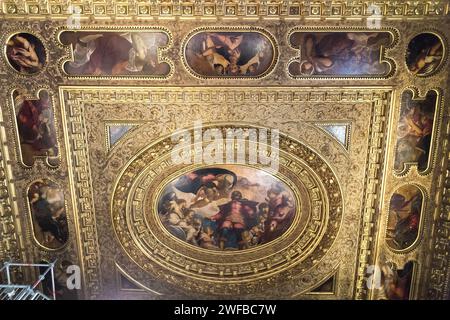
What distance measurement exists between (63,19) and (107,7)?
79 cm

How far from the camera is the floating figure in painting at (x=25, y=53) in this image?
7398 mm

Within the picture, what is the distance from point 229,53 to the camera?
24.3 feet

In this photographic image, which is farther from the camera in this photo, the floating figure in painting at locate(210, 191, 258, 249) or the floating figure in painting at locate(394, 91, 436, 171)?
the floating figure in painting at locate(210, 191, 258, 249)

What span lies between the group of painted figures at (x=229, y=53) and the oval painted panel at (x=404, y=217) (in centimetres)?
239

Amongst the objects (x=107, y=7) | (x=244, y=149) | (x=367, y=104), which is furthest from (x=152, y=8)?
(x=367, y=104)

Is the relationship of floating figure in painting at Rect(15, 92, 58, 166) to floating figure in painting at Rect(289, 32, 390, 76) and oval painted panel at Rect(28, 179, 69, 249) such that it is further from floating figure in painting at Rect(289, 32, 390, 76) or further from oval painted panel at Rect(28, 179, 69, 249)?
floating figure in painting at Rect(289, 32, 390, 76)

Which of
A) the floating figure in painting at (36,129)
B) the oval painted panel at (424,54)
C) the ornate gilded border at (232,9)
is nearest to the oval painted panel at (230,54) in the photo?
the ornate gilded border at (232,9)

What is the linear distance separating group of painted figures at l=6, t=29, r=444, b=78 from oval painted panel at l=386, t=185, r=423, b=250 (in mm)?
2389

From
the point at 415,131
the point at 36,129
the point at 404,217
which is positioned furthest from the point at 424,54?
the point at 36,129

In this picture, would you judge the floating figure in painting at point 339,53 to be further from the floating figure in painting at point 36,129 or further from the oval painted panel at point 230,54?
the floating figure in painting at point 36,129

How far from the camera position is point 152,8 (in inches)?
280

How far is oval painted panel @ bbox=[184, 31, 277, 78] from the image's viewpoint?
7324 mm

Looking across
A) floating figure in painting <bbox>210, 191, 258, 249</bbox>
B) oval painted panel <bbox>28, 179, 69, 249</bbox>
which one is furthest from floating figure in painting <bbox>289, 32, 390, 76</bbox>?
oval painted panel <bbox>28, 179, 69, 249</bbox>

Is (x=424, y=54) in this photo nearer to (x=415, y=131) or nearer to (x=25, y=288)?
(x=415, y=131)
